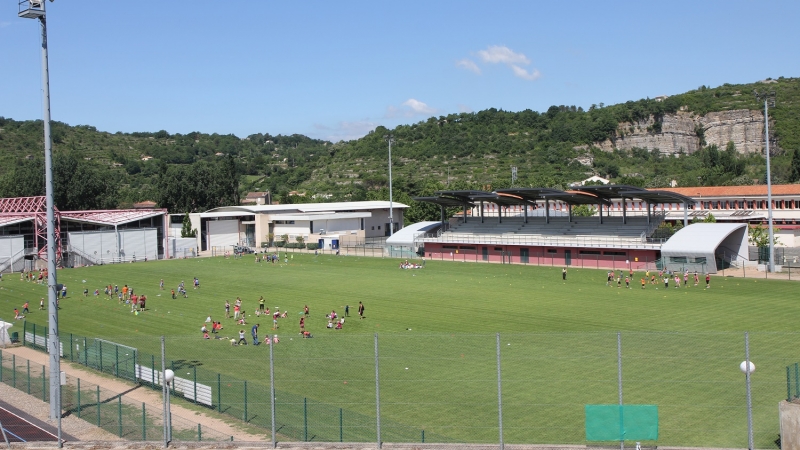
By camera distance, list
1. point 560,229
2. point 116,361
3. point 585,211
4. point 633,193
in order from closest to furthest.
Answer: point 116,361 → point 633,193 → point 560,229 → point 585,211

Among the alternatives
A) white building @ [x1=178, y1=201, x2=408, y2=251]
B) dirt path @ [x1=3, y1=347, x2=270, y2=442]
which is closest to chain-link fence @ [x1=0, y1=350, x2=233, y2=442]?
dirt path @ [x1=3, y1=347, x2=270, y2=442]

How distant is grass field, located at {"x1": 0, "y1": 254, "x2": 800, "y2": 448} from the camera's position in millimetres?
20938

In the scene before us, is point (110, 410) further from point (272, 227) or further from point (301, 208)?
point (301, 208)

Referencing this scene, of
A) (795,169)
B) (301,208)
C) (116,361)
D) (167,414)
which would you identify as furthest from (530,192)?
(795,169)

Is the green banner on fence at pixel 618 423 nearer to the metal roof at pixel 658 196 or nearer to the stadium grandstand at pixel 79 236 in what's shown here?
the metal roof at pixel 658 196

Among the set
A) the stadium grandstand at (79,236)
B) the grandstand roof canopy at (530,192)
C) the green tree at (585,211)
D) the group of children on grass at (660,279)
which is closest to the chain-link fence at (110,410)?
the group of children on grass at (660,279)

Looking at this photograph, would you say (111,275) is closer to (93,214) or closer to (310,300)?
(93,214)

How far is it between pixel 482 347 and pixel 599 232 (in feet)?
125

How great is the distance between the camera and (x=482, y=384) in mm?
24781

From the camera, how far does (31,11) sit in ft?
67.6

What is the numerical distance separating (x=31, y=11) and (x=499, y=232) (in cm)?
5562

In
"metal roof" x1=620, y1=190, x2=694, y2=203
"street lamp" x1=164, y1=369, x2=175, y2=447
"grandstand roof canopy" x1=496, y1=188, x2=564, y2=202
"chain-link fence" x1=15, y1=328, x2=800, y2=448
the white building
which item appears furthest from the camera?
the white building

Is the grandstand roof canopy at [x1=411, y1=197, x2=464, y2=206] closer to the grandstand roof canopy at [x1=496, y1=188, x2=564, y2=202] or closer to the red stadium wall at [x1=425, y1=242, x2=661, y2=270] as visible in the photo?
the red stadium wall at [x1=425, y1=242, x2=661, y2=270]

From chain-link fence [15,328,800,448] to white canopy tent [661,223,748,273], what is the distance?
22.3 meters
